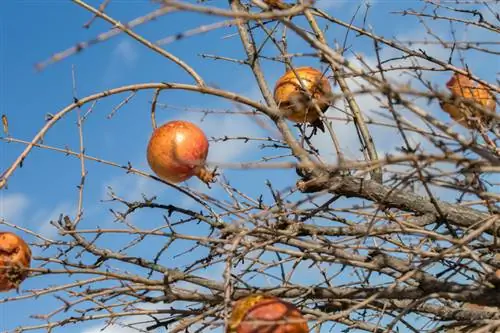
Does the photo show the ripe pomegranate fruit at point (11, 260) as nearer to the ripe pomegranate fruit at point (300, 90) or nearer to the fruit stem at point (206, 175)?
the fruit stem at point (206, 175)

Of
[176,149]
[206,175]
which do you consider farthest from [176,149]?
[206,175]

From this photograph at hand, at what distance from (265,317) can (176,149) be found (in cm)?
82

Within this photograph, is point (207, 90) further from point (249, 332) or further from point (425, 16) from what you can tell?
point (425, 16)

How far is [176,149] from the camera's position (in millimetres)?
2559

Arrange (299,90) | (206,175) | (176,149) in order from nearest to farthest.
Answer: (176,149), (206,175), (299,90)

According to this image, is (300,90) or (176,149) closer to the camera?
(176,149)

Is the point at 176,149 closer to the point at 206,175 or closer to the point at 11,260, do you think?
the point at 206,175

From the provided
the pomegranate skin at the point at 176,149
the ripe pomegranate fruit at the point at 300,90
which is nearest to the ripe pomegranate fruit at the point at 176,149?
the pomegranate skin at the point at 176,149

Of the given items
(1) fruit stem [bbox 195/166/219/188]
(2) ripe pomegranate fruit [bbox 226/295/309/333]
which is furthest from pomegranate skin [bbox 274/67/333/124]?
(2) ripe pomegranate fruit [bbox 226/295/309/333]

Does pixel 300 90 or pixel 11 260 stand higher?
pixel 300 90

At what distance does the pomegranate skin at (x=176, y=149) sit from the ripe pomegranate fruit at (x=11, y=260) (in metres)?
0.58

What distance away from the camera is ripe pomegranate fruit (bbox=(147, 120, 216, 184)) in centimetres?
256

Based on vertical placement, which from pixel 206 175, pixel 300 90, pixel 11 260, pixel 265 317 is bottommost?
pixel 265 317

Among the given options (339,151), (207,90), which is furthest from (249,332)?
(339,151)
